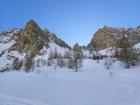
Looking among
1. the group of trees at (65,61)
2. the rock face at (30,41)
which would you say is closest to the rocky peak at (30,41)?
the rock face at (30,41)

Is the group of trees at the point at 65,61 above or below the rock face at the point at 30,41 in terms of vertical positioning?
below

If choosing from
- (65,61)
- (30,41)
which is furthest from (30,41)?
(65,61)

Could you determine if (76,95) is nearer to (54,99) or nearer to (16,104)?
(54,99)

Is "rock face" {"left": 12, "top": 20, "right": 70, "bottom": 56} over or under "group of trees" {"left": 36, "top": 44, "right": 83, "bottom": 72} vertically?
over

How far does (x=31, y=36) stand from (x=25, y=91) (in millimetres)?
148078

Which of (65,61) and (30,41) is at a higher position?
(30,41)

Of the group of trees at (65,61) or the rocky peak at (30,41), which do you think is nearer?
the group of trees at (65,61)

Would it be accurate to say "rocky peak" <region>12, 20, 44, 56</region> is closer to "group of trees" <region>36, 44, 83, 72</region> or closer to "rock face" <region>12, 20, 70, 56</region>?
"rock face" <region>12, 20, 70, 56</region>

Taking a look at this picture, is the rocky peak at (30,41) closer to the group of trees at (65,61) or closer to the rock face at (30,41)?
the rock face at (30,41)

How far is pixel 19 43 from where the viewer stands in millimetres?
188000

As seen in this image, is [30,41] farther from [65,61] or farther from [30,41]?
[65,61]

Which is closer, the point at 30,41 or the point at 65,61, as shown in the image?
the point at 65,61

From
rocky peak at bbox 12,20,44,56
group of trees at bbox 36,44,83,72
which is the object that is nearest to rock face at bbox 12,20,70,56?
rocky peak at bbox 12,20,44,56

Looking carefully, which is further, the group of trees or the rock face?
the rock face
